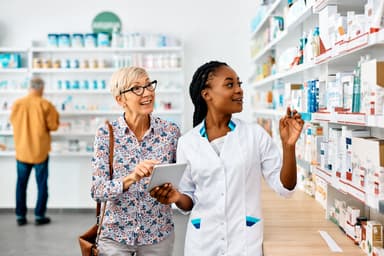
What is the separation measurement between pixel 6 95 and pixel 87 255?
6085 mm

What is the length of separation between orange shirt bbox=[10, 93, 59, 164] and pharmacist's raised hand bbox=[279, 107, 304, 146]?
17.9ft

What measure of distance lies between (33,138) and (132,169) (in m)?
4.91

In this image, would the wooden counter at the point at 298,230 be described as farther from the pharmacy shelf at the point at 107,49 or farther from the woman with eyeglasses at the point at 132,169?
the pharmacy shelf at the point at 107,49

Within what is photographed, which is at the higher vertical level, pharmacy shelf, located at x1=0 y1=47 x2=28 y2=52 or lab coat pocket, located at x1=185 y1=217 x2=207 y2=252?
pharmacy shelf, located at x1=0 y1=47 x2=28 y2=52

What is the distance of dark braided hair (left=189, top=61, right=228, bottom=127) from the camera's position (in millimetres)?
2309

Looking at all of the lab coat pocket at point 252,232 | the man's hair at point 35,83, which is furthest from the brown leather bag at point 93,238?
the man's hair at point 35,83

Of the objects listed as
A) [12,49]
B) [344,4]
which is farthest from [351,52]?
[12,49]

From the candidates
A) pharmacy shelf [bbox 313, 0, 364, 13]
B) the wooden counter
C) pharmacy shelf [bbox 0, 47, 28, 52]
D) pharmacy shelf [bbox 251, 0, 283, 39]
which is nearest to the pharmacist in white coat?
the wooden counter

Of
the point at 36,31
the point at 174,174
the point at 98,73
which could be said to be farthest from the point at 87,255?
the point at 36,31

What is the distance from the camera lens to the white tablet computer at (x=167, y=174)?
206 cm

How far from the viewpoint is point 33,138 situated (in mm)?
6957

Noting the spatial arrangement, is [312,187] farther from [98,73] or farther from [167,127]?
[98,73]

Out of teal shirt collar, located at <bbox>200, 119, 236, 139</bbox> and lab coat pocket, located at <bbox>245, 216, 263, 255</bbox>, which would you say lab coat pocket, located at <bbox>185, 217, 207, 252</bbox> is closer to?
lab coat pocket, located at <bbox>245, 216, 263, 255</bbox>

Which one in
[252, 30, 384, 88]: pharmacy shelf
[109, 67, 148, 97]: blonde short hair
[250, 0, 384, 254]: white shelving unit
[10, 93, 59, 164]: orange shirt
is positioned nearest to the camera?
[252, 30, 384, 88]: pharmacy shelf
